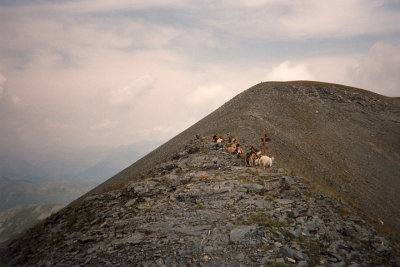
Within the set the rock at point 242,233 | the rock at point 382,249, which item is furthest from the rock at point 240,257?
the rock at point 382,249

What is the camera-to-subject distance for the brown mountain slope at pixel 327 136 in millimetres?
31741

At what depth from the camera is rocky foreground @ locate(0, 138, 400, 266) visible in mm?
11867

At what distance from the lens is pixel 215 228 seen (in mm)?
13586

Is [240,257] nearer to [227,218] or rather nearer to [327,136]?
[227,218]

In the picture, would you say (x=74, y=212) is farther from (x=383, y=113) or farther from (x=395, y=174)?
(x=383, y=113)

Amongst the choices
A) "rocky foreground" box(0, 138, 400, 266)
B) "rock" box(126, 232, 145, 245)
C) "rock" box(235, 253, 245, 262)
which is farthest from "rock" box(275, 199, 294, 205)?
"rock" box(126, 232, 145, 245)

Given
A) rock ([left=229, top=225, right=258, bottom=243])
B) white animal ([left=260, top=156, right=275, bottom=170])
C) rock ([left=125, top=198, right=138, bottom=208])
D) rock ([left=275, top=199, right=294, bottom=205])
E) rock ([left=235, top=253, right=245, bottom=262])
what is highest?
rock ([left=125, top=198, right=138, bottom=208])

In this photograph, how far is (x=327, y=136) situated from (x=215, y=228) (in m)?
40.1

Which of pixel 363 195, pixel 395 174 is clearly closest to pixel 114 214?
pixel 363 195

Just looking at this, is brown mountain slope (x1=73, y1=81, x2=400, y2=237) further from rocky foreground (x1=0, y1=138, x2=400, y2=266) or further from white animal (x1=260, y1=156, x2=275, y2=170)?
rocky foreground (x1=0, y1=138, x2=400, y2=266)

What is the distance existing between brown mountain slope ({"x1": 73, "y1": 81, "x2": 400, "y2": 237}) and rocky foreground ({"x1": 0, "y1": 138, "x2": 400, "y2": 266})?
7.73 m

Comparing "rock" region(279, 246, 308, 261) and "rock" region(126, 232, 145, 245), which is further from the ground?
"rock" region(126, 232, 145, 245)

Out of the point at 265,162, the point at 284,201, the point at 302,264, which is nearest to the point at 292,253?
the point at 302,264

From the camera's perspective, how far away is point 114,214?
677 inches
